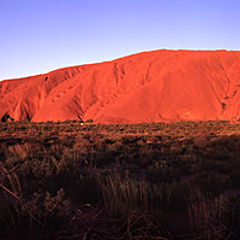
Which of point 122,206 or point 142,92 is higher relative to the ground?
point 122,206

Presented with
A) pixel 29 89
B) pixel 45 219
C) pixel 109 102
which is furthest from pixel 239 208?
pixel 29 89

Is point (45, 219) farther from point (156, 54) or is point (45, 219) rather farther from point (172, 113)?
point (156, 54)

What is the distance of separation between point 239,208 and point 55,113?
147 ft

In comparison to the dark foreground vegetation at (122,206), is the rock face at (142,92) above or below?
below

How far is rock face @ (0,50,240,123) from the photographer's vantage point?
3712cm

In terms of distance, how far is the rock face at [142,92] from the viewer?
3712 cm

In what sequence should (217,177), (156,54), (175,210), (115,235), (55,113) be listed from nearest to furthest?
(115,235), (175,210), (217,177), (55,113), (156,54)

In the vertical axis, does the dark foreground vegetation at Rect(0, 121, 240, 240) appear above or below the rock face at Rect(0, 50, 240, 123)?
above

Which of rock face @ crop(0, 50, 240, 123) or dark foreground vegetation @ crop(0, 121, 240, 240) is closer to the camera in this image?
dark foreground vegetation @ crop(0, 121, 240, 240)

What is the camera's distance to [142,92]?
41.0 metres

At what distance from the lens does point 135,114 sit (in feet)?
124

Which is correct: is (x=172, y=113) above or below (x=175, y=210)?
below

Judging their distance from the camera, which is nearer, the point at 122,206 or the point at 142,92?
the point at 122,206

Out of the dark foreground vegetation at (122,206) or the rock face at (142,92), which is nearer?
the dark foreground vegetation at (122,206)
